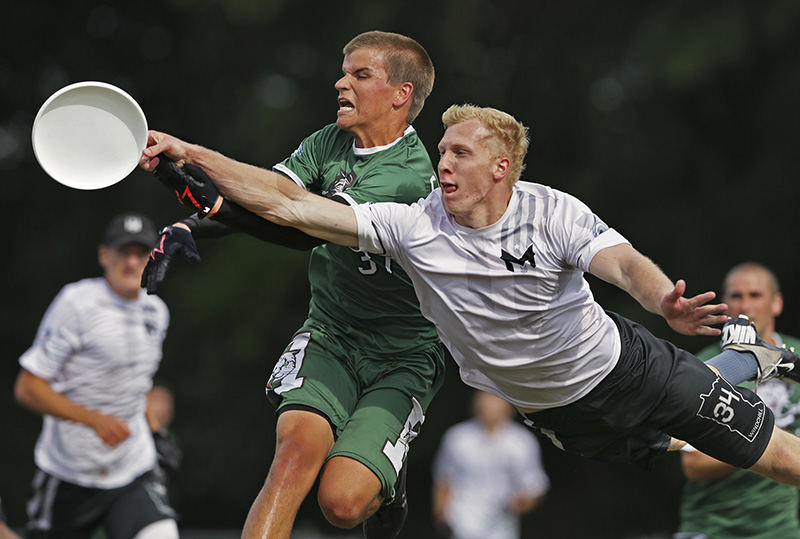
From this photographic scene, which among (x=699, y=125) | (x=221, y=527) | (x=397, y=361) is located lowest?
(x=221, y=527)

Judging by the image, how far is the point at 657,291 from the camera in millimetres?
4406

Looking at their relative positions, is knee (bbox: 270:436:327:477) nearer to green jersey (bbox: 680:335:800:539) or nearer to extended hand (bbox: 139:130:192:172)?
extended hand (bbox: 139:130:192:172)

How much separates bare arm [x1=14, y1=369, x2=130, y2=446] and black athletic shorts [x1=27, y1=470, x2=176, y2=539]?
0.43 metres

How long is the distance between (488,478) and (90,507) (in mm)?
5231

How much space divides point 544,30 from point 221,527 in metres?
8.49

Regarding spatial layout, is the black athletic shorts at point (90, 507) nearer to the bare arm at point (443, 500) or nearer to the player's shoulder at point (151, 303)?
the player's shoulder at point (151, 303)

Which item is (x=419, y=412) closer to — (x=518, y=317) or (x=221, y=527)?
(x=518, y=317)

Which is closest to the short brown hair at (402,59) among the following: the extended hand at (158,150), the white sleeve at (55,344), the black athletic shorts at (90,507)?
the extended hand at (158,150)

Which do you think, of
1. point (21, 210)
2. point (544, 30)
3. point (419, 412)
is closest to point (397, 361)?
point (419, 412)

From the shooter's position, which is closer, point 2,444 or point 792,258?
point 792,258

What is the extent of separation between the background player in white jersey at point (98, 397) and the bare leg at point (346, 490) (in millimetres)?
2253

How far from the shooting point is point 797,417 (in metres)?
6.55

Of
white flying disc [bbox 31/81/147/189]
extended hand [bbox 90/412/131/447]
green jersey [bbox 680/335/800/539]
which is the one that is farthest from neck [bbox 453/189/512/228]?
extended hand [bbox 90/412/131/447]

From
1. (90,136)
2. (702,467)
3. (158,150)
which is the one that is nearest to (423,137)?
(702,467)
